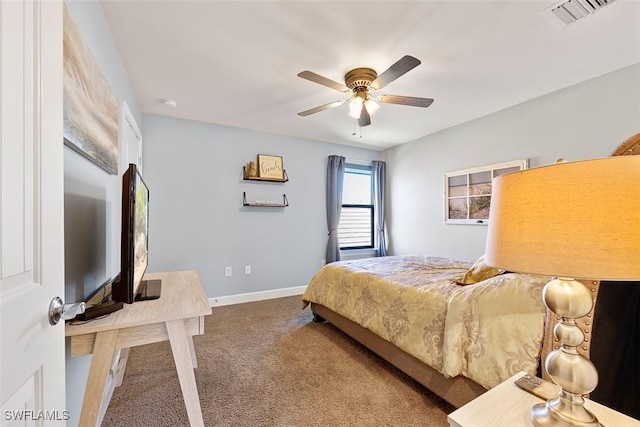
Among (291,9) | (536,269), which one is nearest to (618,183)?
(536,269)

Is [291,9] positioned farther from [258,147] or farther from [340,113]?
[258,147]

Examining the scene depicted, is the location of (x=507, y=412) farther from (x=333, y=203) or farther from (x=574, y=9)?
(x=333, y=203)

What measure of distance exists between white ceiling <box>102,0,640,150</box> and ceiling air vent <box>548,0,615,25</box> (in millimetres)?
56

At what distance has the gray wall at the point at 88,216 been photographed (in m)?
1.14

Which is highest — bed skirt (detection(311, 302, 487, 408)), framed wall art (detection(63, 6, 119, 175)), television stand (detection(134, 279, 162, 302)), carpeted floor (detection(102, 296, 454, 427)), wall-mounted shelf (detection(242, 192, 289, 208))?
framed wall art (detection(63, 6, 119, 175))

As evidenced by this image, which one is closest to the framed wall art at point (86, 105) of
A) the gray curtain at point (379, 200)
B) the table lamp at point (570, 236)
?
the table lamp at point (570, 236)

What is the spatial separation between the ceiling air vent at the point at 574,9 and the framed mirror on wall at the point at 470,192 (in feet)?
5.02

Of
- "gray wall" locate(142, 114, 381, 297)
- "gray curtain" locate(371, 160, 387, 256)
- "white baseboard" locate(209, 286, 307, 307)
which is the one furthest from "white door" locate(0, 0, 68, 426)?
"gray curtain" locate(371, 160, 387, 256)

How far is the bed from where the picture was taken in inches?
48.7

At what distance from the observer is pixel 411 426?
4.77 feet

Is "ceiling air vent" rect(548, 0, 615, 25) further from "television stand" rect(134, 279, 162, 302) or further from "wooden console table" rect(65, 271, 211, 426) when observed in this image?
"television stand" rect(134, 279, 162, 302)

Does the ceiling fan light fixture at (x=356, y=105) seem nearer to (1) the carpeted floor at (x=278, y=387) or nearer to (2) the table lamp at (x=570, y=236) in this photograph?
(2) the table lamp at (x=570, y=236)

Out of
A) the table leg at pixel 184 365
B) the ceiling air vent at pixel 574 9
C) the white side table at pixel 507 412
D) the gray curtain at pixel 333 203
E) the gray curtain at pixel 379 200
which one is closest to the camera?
the white side table at pixel 507 412

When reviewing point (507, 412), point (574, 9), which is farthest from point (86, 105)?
point (574, 9)
